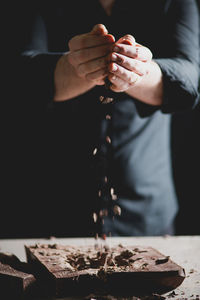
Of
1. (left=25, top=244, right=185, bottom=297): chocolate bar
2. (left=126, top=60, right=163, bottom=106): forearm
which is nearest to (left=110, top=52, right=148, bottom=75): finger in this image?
(left=126, top=60, right=163, bottom=106): forearm

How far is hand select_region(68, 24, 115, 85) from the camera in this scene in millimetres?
1015

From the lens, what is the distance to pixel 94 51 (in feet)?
3.34

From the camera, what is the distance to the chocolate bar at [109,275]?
0.90 meters

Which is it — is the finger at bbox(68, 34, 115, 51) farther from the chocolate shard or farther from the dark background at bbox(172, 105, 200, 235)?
the dark background at bbox(172, 105, 200, 235)

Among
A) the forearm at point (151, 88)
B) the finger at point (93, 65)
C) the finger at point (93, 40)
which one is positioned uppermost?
the finger at point (93, 40)

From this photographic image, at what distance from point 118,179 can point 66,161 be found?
0.72 ft

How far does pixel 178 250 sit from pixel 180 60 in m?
0.62

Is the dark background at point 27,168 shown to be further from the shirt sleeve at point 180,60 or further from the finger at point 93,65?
the finger at point 93,65

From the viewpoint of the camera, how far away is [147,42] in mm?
1531

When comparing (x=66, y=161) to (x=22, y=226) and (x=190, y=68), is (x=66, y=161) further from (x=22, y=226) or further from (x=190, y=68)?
(x=22, y=226)

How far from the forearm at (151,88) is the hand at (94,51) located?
0.58 feet

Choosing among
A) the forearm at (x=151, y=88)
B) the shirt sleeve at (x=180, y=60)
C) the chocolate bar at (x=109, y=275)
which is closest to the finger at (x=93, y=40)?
the forearm at (x=151, y=88)

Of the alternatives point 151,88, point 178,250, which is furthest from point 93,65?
point 178,250

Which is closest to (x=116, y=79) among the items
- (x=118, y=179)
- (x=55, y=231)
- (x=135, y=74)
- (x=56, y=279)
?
(x=135, y=74)
